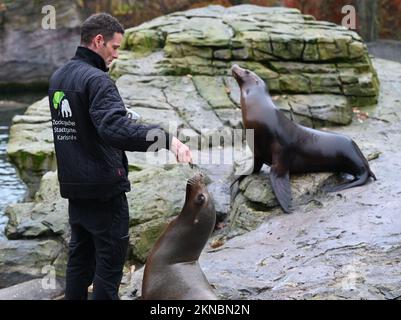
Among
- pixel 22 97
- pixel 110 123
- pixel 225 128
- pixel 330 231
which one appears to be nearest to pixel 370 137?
pixel 225 128

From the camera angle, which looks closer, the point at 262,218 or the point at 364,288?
the point at 364,288

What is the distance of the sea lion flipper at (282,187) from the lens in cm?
604

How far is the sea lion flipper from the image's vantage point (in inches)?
238

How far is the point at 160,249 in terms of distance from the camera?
4.14 m

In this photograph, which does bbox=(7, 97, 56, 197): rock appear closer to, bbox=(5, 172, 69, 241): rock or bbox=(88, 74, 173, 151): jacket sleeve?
bbox=(5, 172, 69, 241): rock

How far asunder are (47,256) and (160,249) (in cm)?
221

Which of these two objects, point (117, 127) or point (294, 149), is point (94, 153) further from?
point (294, 149)

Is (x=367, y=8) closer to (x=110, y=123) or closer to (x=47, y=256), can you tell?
(x=47, y=256)

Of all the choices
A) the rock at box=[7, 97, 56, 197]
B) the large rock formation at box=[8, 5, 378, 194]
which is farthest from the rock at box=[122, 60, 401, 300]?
the rock at box=[7, 97, 56, 197]

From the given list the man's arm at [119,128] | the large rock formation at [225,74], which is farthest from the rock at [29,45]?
the man's arm at [119,128]

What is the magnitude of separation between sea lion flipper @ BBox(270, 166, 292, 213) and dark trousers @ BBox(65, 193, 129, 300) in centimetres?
231

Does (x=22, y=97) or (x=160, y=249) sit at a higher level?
(x=160, y=249)

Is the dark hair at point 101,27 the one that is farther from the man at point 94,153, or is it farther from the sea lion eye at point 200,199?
the sea lion eye at point 200,199

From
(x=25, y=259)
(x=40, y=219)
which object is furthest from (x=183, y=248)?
(x=40, y=219)
